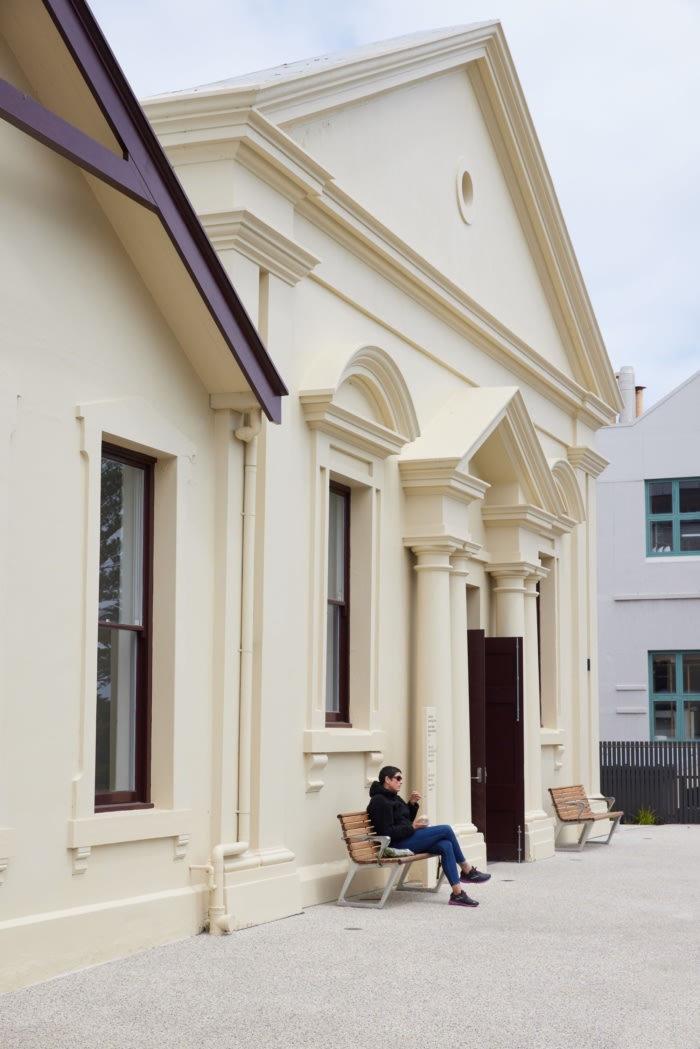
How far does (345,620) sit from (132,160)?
5.76 meters

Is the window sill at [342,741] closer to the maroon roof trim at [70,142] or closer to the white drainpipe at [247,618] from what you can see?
the white drainpipe at [247,618]

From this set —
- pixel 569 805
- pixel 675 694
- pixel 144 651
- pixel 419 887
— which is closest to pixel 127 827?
pixel 144 651

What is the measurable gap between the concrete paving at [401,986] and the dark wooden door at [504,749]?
400 centimetres

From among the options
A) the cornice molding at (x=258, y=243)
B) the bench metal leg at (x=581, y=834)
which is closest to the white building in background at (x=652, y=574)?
the bench metal leg at (x=581, y=834)

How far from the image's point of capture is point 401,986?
28.0ft

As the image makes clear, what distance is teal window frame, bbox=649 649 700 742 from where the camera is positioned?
29922mm

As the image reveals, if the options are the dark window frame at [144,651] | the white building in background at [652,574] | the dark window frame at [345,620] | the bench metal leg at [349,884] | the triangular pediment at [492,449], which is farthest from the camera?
the white building in background at [652,574]

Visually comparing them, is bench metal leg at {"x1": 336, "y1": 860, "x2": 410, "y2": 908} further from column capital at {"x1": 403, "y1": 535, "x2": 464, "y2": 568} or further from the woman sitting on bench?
column capital at {"x1": 403, "y1": 535, "x2": 464, "y2": 568}

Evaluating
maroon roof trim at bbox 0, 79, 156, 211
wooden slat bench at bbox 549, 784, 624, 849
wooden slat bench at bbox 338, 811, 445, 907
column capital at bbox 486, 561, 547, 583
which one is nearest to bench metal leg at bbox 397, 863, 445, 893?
wooden slat bench at bbox 338, 811, 445, 907

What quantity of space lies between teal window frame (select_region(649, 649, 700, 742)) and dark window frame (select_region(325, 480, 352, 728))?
1780 centimetres

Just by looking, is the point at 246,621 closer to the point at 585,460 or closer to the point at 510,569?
the point at 510,569

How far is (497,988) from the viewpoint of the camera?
28.1 ft

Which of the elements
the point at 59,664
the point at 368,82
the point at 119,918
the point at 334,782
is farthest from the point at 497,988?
the point at 368,82

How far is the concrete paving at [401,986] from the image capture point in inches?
284
